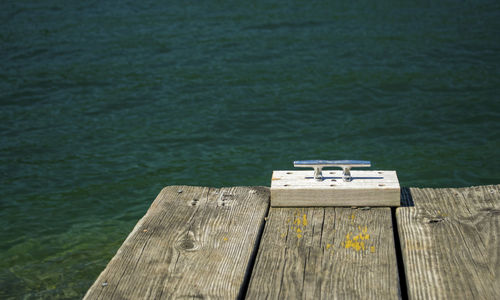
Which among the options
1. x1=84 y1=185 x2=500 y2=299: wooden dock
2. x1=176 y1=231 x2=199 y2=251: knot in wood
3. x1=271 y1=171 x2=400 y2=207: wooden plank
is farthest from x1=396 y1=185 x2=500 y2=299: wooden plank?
x1=176 y1=231 x2=199 y2=251: knot in wood

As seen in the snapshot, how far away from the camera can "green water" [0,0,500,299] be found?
675 cm

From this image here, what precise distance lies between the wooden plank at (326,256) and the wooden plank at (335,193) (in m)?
0.03

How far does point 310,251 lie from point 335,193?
0.43 meters

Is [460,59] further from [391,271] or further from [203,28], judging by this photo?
[391,271]

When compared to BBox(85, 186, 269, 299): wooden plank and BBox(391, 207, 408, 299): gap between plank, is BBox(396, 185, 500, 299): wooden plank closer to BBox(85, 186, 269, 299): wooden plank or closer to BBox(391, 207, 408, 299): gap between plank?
BBox(391, 207, 408, 299): gap between plank

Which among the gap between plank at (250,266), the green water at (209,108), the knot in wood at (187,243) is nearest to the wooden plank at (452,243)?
the gap between plank at (250,266)

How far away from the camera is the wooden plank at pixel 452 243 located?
88.4 inches

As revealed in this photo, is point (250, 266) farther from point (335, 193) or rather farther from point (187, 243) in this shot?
point (335, 193)

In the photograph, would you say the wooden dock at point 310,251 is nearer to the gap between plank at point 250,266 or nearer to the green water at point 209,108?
the gap between plank at point 250,266

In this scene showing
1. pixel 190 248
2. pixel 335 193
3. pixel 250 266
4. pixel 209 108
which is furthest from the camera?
pixel 209 108

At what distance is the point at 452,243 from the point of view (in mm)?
2547

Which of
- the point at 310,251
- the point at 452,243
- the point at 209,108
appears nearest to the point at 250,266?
the point at 310,251

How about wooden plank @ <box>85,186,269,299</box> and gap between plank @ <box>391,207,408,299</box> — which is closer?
wooden plank @ <box>85,186,269,299</box>

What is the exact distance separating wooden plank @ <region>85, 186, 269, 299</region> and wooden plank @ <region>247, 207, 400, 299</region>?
8 cm
